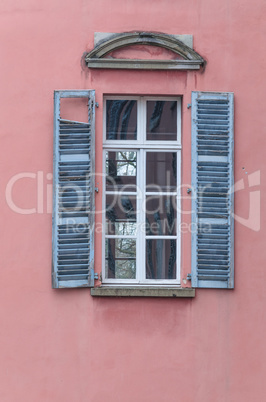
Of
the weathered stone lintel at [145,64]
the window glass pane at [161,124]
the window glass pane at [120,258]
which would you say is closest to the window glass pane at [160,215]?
the window glass pane at [120,258]

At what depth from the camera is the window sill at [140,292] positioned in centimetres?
795

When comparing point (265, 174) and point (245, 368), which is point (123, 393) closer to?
point (245, 368)

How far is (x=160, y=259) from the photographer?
826 cm

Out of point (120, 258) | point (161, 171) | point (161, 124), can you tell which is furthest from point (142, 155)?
point (120, 258)

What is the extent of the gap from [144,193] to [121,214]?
334mm

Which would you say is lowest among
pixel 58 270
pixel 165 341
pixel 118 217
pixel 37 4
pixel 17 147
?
pixel 165 341

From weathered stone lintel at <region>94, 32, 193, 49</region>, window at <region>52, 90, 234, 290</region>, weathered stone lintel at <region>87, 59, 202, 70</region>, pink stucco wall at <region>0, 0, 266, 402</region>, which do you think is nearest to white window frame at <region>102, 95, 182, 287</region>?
window at <region>52, 90, 234, 290</region>

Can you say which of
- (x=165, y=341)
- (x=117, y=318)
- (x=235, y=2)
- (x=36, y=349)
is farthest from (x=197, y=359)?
(x=235, y=2)

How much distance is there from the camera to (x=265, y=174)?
8.21 metres

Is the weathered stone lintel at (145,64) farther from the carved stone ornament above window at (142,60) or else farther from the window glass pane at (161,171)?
the window glass pane at (161,171)

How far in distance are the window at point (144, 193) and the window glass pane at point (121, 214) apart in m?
0.01

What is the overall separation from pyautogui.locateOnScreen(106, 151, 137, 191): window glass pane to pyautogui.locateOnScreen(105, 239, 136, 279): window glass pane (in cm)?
58

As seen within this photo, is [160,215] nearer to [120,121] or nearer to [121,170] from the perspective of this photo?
[121,170]

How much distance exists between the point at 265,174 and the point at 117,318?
217cm
